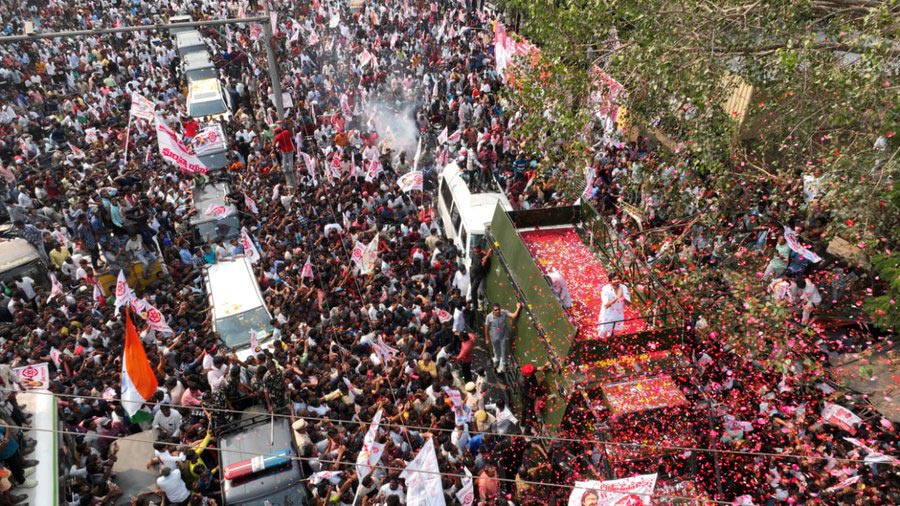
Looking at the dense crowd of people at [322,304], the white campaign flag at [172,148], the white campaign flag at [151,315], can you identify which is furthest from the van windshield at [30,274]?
the white campaign flag at [151,315]

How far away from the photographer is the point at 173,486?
6730 millimetres

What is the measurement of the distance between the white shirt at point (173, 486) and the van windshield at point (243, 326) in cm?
268

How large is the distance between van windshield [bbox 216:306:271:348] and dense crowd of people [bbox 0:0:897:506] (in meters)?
0.22

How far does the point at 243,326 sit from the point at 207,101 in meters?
12.2

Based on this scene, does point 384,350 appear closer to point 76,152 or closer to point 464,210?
point 464,210

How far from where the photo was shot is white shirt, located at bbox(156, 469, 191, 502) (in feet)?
21.8

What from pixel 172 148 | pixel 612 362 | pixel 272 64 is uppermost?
pixel 272 64

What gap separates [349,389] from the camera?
316 inches

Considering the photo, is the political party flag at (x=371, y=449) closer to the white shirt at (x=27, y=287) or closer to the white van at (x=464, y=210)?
the white van at (x=464, y=210)

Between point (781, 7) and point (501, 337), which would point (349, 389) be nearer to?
point (501, 337)

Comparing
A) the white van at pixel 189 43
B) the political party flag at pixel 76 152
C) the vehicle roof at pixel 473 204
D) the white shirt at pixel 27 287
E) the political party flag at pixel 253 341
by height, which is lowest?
the white shirt at pixel 27 287

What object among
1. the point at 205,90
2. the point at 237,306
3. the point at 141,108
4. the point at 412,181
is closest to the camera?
the point at 237,306

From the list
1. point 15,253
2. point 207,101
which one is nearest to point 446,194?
point 15,253

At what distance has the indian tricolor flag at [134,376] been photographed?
23.9 ft
